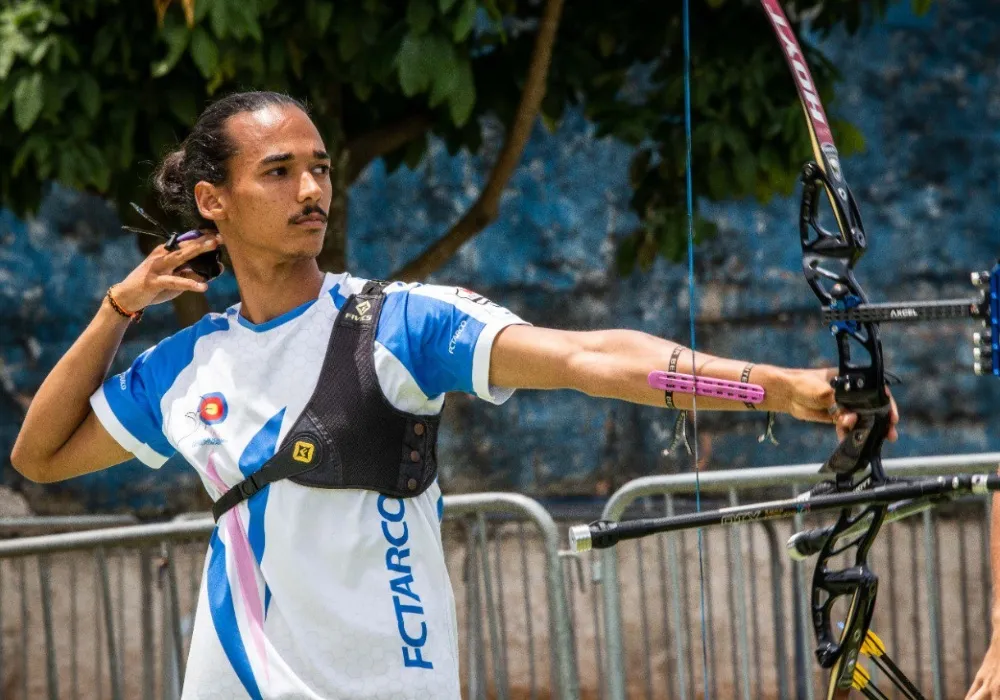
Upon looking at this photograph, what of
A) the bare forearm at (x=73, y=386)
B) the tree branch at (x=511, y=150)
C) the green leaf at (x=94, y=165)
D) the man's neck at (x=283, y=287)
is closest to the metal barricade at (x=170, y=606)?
the tree branch at (x=511, y=150)

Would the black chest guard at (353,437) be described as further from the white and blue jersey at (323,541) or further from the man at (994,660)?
the man at (994,660)

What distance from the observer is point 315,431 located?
2.90 meters

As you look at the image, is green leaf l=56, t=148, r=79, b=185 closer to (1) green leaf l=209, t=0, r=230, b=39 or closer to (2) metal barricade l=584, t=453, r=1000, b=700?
(1) green leaf l=209, t=0, r=230, b=39

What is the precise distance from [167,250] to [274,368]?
489mm

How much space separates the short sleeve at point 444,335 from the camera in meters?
2.81

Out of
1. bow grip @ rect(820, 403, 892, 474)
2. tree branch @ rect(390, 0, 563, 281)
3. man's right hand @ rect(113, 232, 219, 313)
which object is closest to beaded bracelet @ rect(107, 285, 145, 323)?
man's right hand @ rect(113, 232, 219, 313)

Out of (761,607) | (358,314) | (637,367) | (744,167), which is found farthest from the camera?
(761,607)

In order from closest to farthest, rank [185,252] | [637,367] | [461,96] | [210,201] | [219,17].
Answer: [637,367], [210,201], [185,252], [219,17], [461,96]

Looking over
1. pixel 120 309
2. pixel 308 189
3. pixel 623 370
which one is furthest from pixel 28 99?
pixel 623 370

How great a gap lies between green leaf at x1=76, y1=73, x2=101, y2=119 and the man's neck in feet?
6.90

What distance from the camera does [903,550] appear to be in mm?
6836

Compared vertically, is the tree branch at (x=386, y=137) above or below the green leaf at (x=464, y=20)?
below

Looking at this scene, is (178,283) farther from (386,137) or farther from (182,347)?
(386,137)

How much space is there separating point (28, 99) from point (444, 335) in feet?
8.30
